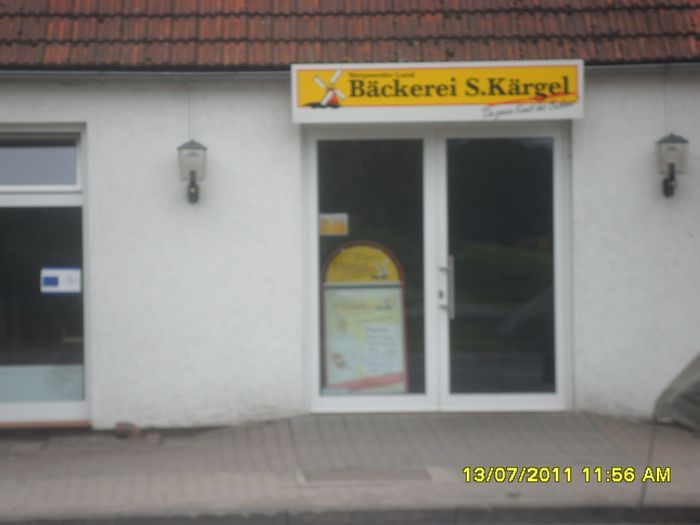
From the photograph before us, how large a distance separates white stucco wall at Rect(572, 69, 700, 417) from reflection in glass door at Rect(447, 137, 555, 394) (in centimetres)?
36

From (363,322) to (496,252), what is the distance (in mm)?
1346

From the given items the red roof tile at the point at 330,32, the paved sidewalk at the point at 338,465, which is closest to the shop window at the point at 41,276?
the paved sidewalk at the point at 338,465

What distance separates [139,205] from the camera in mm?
9562

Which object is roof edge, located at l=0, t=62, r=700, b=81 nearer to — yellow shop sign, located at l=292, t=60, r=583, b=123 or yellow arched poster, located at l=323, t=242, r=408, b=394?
yellow shop sign, located at l=292, t=60, r=583, b=123

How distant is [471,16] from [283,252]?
2.65m

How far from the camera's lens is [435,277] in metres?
9.84

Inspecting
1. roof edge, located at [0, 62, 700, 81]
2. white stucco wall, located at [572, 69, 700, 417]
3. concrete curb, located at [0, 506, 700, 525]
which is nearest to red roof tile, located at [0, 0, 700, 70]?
roof edge, located at [0, 62, 700, 81]

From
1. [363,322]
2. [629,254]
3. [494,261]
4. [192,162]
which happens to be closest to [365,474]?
[363,322]

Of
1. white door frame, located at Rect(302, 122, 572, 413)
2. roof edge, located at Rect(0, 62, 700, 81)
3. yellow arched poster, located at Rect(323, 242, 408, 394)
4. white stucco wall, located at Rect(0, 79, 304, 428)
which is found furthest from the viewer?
yellow arched poster, located at Rect(323, 242, 408, 394)

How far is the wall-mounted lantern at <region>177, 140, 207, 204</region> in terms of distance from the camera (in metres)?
9.37

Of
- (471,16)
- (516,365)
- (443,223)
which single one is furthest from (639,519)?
(471,16)

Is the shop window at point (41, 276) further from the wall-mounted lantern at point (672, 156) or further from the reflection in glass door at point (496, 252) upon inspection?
the wall-mounted lantern at point (672, 156)

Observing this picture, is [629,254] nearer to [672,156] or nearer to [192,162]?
[672,156]

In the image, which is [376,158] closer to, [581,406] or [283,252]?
[283,252]
